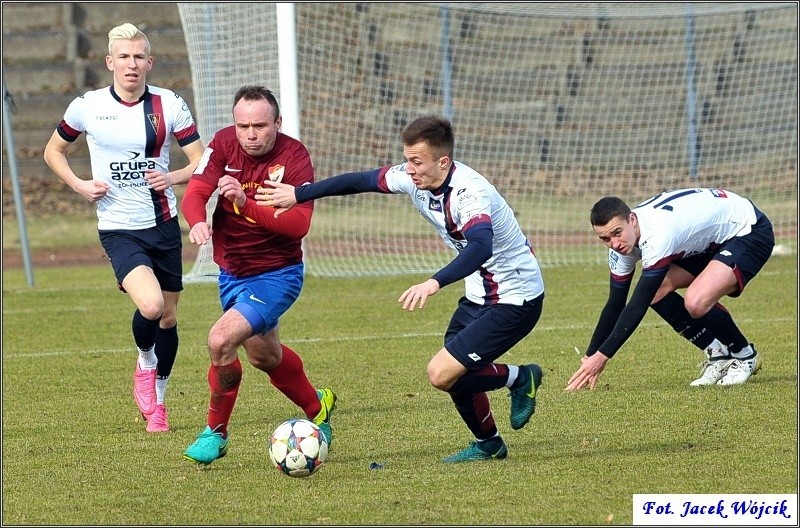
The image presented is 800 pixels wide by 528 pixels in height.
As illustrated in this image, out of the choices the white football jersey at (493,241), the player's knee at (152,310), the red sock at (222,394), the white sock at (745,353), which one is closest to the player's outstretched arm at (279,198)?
the white football jersey at (493,241)

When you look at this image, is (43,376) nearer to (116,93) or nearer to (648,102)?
(116,93)

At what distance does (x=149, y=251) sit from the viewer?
7.36 m

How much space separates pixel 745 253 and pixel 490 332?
2362 millimetres

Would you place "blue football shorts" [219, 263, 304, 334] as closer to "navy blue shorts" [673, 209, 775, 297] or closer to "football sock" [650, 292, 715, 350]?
"football sock" [650, 292, 715, 350]

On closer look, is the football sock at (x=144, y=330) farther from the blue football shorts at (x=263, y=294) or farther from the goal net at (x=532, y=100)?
the goal net at (x=532, y=100)

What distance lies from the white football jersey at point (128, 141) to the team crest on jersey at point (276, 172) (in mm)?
1369

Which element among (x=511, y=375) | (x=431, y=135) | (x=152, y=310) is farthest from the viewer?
(x=152, y=310)

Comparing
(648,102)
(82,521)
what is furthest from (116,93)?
(648,102)

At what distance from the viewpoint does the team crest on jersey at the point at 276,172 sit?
20.3 ft

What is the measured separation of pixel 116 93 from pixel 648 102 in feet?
42.5

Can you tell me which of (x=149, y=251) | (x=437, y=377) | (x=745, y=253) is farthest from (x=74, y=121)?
(x=745, y=253)

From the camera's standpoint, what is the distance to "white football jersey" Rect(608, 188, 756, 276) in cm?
664

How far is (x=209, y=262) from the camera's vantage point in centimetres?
1440

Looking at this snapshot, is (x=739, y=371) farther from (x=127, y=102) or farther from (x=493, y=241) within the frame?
(x=127, y=102)
